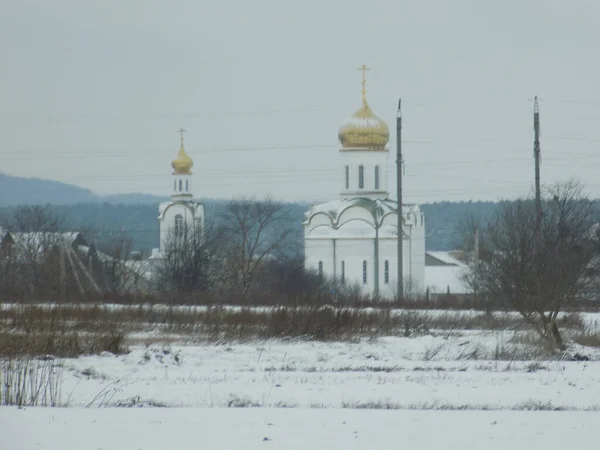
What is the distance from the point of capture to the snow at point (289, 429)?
10.4 meters

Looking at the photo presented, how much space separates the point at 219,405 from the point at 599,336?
1177 cm

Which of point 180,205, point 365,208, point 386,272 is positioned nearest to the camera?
point 386,272

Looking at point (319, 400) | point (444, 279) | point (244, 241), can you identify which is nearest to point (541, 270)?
point (319, 400)

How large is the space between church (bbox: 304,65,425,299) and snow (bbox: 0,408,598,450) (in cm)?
4590

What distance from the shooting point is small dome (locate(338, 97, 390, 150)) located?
64.7m

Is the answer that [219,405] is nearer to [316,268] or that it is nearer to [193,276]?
[193,276]

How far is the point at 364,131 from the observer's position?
212 feet

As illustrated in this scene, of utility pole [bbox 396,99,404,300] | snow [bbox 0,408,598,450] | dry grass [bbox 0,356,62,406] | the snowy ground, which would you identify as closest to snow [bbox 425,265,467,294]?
utility pole [bbox 396,99,404,300]

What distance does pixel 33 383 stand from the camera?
13828mm

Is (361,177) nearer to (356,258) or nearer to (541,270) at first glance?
(356,258)

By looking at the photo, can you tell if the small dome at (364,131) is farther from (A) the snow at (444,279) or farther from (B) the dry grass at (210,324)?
(B) the dry grass at (210,324)

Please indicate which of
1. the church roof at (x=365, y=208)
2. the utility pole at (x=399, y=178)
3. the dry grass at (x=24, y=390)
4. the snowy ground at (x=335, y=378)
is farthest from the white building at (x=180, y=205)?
the dry grass at (x=24, y=390)

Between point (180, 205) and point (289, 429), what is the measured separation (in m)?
67.1

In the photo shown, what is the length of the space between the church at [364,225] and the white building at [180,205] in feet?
43.2
